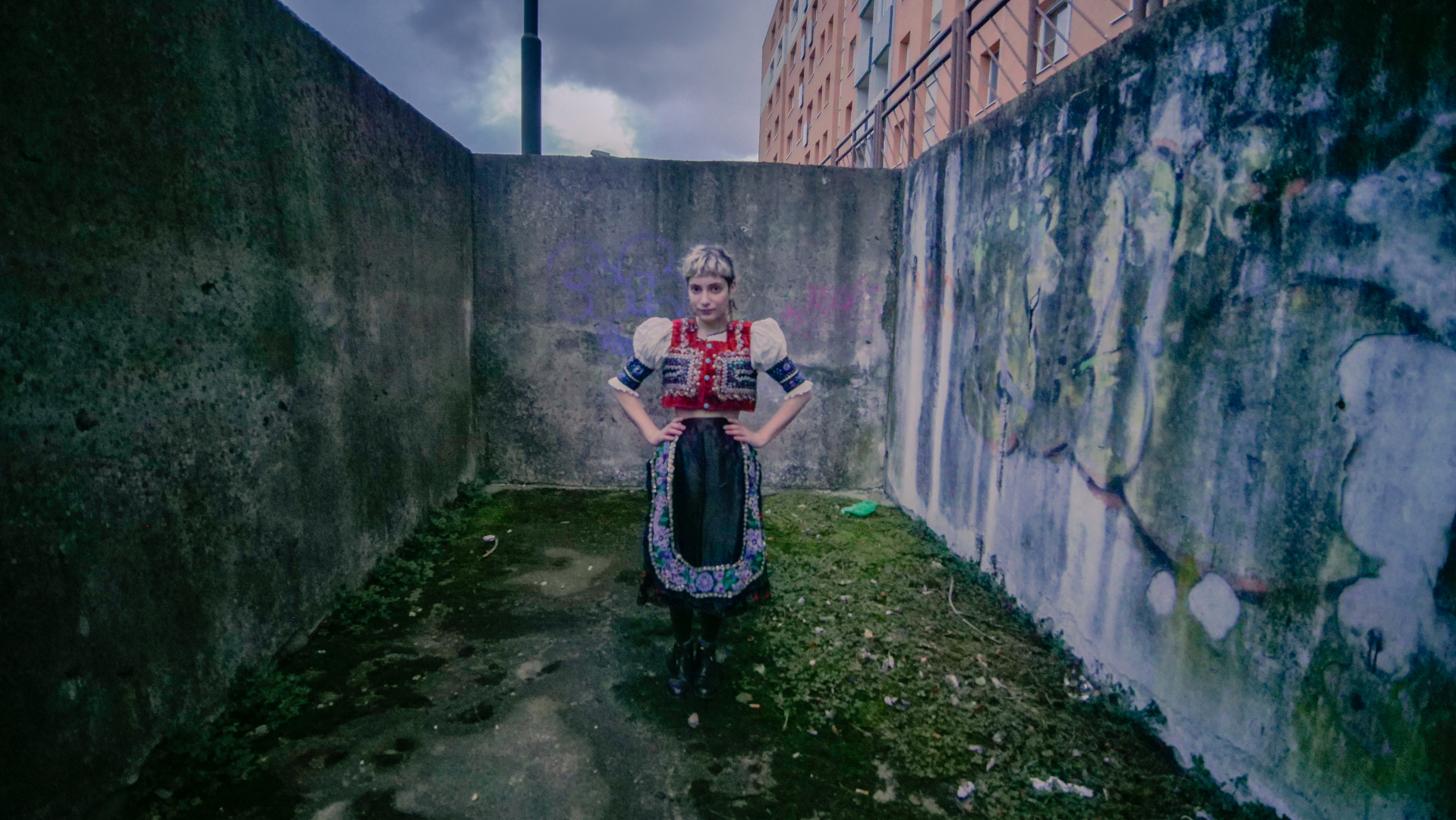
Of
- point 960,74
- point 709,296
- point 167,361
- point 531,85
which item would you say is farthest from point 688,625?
point 531,85

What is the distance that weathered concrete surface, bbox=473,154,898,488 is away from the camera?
579cm

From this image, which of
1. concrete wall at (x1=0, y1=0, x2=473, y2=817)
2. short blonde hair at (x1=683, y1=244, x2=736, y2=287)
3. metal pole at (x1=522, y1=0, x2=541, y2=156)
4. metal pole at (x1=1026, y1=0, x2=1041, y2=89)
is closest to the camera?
concrete wall at (x1=0, y1=0, x2=473, y2=817)

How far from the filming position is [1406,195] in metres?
1.88

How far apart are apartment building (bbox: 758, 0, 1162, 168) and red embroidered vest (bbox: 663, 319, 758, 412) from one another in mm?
2157

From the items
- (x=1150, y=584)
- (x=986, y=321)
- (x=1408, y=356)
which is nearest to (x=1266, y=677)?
(x=1150, y=584)

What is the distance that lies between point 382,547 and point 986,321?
3.94 metres

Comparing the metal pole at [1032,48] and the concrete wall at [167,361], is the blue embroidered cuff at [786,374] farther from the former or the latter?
the metal pole at [1032,48]

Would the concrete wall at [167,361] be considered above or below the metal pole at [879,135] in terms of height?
below

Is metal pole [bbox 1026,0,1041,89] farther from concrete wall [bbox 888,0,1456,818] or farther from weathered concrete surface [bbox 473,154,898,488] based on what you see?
weathered concrete surface [bbox 473,154,898,488]

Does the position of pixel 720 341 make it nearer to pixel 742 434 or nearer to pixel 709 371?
pixel 709 371

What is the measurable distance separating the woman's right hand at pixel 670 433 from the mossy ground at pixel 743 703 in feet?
3.77

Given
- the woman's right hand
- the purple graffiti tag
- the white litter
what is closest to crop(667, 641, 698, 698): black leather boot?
the woman's right hand

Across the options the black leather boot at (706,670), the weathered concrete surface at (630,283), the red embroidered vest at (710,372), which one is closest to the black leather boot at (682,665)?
the black leather boot at (706,670)

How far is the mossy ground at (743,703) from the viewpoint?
242cm
